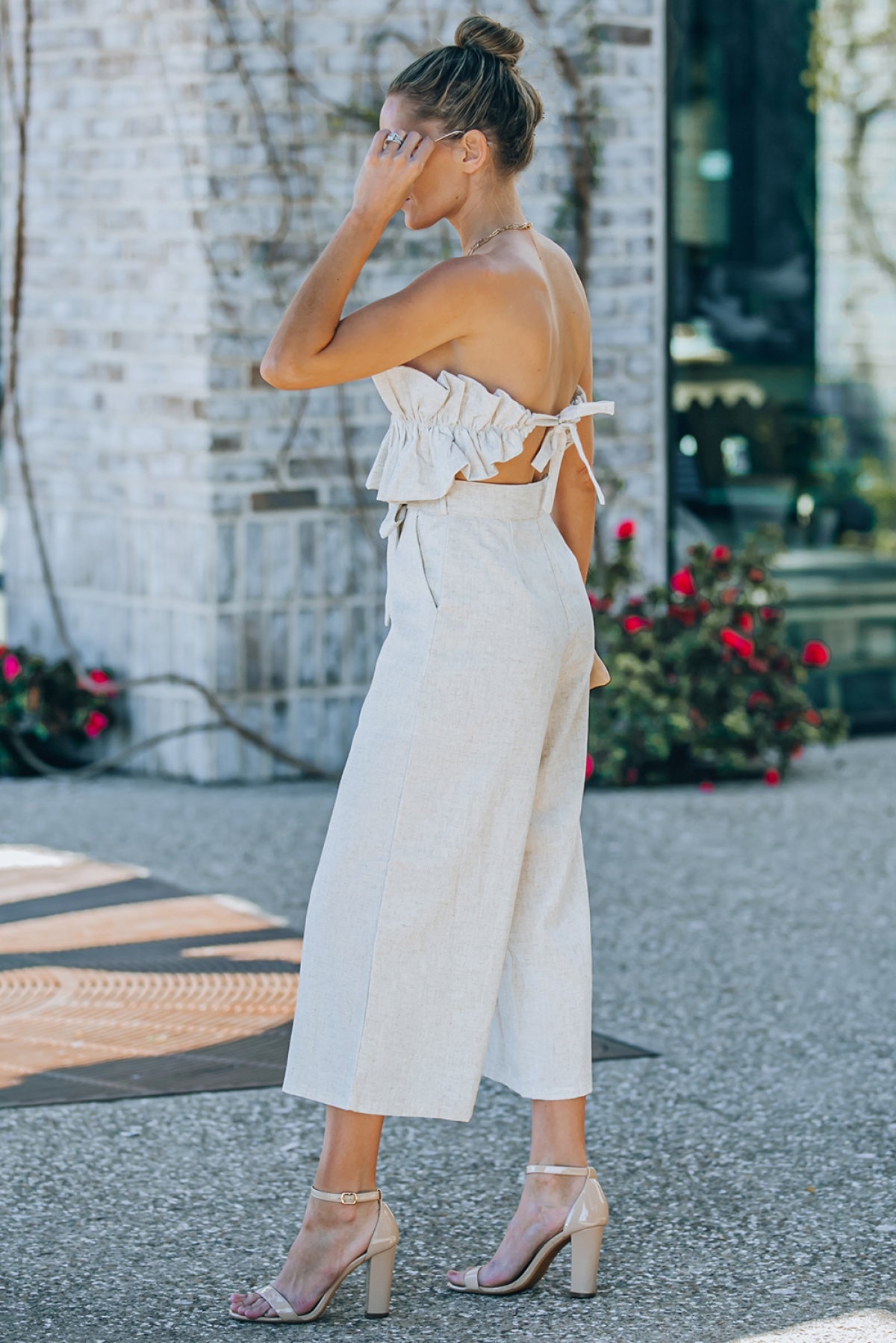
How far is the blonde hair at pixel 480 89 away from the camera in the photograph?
299 centimetres

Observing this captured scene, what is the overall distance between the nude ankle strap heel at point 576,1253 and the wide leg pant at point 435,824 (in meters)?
0.26

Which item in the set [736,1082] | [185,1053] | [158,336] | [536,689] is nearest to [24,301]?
[158,336]

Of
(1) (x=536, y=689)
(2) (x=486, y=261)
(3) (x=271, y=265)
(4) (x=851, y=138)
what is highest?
(4) (x=851, y=138)

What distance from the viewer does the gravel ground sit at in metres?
3.06

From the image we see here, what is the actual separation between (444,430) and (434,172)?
37 cm

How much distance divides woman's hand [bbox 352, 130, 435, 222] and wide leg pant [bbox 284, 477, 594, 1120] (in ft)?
1.40

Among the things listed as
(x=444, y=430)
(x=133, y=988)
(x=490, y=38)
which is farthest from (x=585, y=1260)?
(x=133, y=988)

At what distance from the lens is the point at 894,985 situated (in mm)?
4949

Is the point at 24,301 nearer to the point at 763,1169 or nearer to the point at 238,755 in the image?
the point at 238,755

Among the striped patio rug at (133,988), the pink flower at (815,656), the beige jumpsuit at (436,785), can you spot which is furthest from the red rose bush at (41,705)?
the beige jumpsuit at (436,785)

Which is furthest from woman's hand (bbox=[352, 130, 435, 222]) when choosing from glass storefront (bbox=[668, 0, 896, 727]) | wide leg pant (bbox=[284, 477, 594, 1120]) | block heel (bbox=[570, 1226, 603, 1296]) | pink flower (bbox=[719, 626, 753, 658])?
glass storefront (bbox=[668, 0, 896, 727])

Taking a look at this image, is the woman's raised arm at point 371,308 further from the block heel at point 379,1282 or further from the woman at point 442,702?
the block heel at point 379,1282

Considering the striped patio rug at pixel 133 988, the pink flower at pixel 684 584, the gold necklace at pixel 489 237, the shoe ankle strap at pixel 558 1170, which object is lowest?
the striped patio rug at pixel 133 988

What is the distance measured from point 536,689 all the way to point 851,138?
20.4 ft
